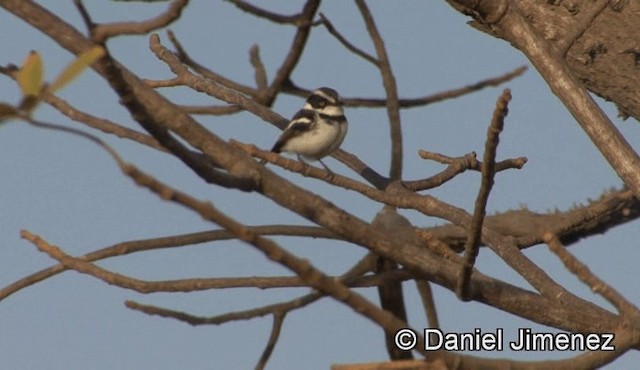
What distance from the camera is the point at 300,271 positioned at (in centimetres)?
199

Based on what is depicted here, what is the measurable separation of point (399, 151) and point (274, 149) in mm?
2486

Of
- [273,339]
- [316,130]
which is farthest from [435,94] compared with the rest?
[273,339]

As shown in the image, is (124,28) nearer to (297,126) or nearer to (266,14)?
(266,14)

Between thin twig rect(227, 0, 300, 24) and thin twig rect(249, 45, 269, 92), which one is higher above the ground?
thin twig rect(249, 45, 269, 92)

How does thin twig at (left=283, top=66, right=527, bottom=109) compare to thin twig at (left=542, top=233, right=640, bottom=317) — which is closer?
thin twig at (left=542, top=233, right=640, bottom=317)

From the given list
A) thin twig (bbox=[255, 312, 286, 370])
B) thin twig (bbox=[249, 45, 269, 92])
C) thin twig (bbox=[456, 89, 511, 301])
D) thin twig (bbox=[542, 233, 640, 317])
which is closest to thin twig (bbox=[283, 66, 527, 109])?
thin twig (bbox=[249, 45, 269, 92])

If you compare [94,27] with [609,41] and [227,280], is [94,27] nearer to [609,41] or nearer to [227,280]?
[227,280]

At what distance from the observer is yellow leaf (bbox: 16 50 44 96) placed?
5.29ft

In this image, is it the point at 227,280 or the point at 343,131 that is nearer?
the point at 227,280

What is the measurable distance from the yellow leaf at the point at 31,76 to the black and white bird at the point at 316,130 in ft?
19.3

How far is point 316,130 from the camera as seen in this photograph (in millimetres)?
8062

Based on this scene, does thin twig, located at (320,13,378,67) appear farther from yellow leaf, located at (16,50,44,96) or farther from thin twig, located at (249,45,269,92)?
yellow leaf, located at (16,50,44,96)

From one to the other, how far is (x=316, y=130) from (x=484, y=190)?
17.0ft

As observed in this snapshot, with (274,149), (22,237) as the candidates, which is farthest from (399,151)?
(22,237)
